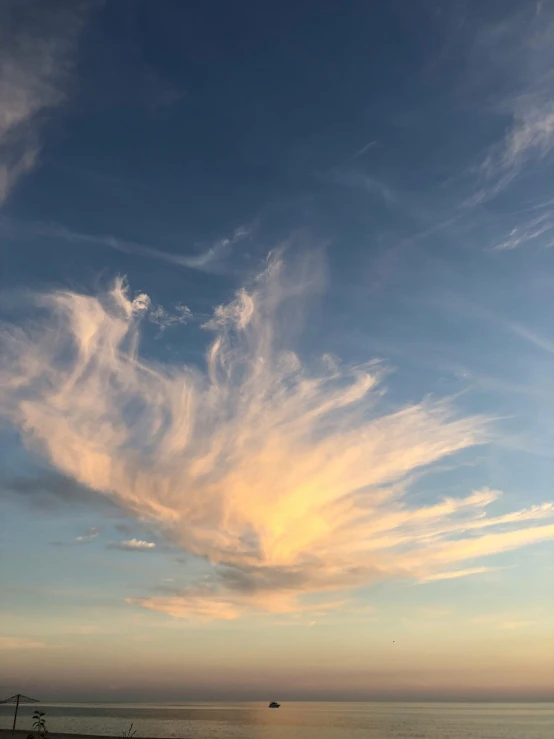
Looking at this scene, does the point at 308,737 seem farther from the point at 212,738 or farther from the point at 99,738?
the point at 99,738

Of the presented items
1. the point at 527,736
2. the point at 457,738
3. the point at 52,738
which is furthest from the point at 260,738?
the point at 527,736

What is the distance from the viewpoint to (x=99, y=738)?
285 ft

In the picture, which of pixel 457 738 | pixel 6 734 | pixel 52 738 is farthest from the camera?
pixel 457 738

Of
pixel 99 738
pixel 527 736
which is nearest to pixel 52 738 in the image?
pixel 99 738

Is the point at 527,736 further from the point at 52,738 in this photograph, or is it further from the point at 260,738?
the point at 52,738

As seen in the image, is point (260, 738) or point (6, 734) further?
point (260, 738)

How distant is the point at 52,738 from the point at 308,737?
212 feet

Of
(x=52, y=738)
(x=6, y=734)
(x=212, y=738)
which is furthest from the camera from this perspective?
(x=212, y=738)

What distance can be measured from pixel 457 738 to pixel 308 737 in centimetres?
3316

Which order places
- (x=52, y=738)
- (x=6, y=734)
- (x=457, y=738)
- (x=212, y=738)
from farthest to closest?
(x=457, y=738)
(x=212, y=738)
(x=52, y=738)
(x=6, y=734)

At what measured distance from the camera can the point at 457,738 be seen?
123 metres

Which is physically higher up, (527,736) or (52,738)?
(52,738)

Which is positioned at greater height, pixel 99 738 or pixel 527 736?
pixel 99 738

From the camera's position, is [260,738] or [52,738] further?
[260,738]
